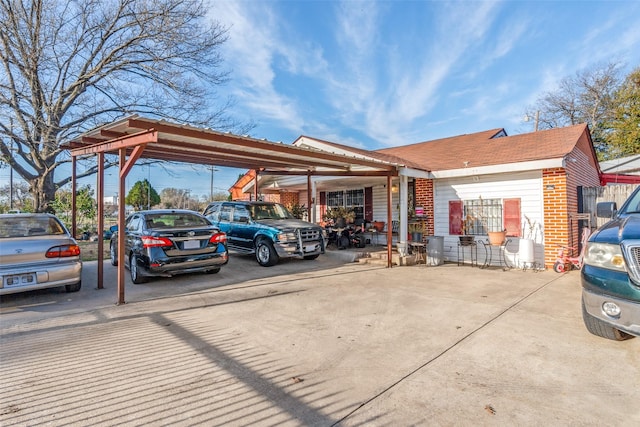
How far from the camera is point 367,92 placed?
19094mm

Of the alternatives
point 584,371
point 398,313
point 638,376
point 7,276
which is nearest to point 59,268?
point 7,276

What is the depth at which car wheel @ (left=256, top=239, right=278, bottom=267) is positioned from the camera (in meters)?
8.34

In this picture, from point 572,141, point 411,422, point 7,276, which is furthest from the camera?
point 572,141

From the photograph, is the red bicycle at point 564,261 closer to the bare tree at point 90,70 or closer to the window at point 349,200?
the window at point 349,200

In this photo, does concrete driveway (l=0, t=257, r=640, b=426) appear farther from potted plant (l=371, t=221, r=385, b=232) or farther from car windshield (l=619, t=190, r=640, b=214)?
potted plant (l=371, t=221, r=385, b=232)

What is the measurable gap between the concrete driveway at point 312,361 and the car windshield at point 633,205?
1515 mm

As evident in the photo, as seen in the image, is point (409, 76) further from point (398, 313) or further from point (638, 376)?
point (638, 376)

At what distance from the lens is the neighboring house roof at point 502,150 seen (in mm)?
8258

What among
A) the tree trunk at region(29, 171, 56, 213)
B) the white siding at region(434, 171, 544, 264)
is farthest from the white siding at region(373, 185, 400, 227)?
the tree trunk at region(29, 171, 56, 213)

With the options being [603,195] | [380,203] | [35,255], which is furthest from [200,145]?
[603,195]

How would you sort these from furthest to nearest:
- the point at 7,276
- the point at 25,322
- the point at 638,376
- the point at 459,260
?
the point at 459,260
the point at 7,276
the point at 25,322
the point at 638,376

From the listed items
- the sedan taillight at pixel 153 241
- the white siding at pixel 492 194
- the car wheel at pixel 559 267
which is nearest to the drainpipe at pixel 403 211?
the white siding at pixel 492 194

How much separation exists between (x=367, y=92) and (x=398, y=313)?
1692cm

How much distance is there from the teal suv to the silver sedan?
715 cm
